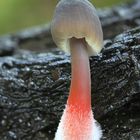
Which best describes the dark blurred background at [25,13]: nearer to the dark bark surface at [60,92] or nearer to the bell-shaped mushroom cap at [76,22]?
the dark bark surface at [60,92]

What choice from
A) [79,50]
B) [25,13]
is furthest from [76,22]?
[25,13]

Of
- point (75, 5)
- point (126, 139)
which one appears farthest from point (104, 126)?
point (75, 5)

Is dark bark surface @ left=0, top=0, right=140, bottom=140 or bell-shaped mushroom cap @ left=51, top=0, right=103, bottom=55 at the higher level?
bell-shaped mushroom cap @ left=51, top=0, right=103, bottom=55

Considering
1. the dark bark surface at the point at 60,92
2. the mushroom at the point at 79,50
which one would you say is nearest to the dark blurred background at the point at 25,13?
the dark bark surface at the point at 60,92

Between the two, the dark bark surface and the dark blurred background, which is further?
the dark blurred background

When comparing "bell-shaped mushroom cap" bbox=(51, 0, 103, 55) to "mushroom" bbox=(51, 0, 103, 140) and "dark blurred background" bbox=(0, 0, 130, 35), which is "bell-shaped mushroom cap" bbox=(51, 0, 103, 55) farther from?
"dark blurred background" bbox=(0, 0, 130, 35)

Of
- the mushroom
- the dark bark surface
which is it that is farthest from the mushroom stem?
the dark bark surface

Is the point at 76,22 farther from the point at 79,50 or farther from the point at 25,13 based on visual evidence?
the point at 25,13
